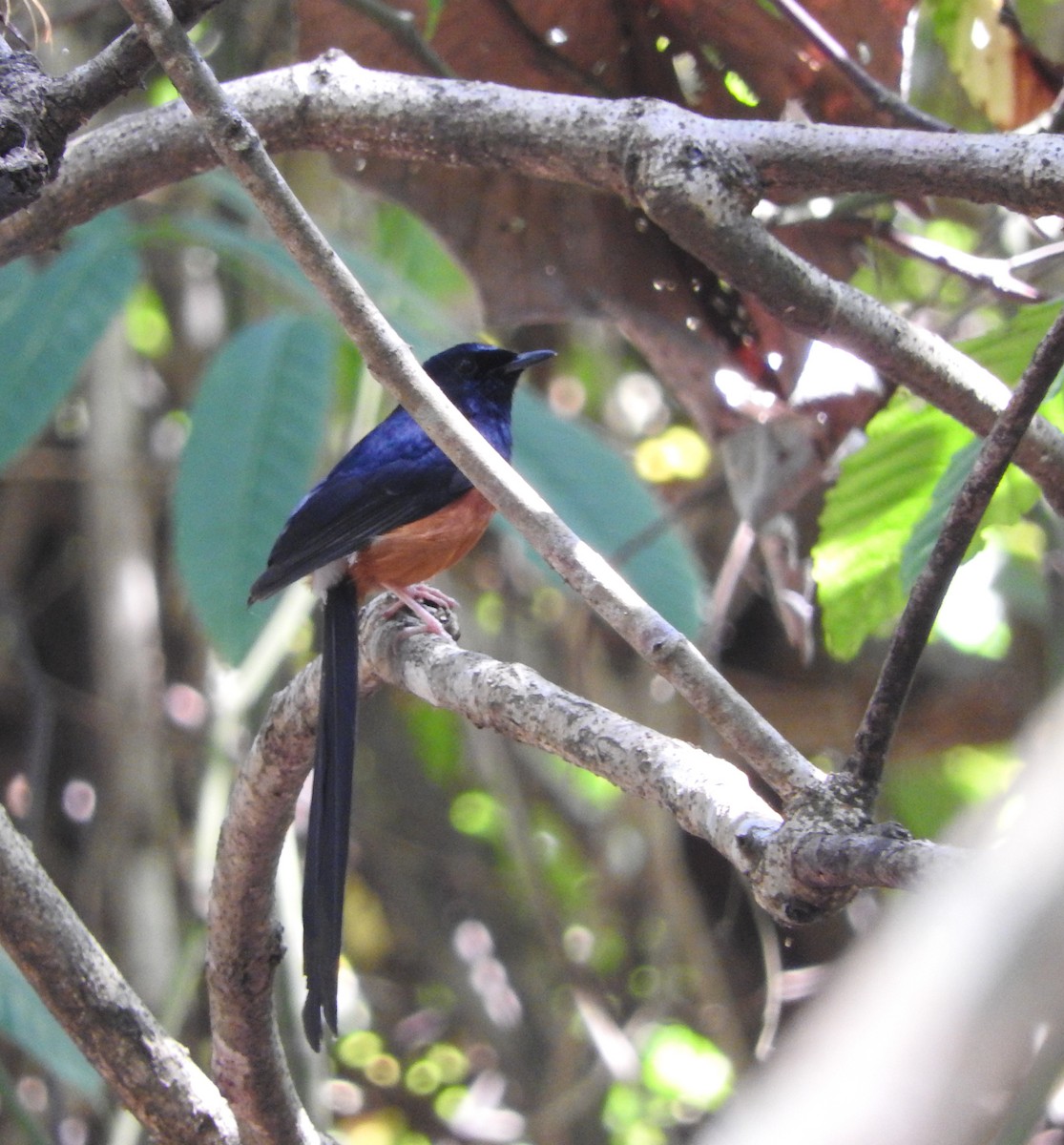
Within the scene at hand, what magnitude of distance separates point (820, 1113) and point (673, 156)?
5.35 ft

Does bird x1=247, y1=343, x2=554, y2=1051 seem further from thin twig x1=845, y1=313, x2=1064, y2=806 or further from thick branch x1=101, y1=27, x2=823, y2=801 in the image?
thin twig x1=845, y1=313, x2=1064, y2=806

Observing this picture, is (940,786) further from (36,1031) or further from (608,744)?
(608,744)

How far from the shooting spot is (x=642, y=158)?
1.88m

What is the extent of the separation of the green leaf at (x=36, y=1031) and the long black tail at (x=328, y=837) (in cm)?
62

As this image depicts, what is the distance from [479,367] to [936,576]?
8.42 feet

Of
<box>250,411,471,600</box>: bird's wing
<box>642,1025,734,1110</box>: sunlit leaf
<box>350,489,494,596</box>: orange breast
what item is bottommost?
<box>642,1025,734,1110</box>: sunlit leaf

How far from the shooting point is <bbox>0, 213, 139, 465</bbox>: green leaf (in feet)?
7.70

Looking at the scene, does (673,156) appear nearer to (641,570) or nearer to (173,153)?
(173,153)

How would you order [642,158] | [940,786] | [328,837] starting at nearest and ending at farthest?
[642,158], [328,837], [940,786]

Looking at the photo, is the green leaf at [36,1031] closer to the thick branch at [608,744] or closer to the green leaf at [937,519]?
the thick branch at [608,744]

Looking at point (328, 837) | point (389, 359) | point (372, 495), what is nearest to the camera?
point (389, 359)

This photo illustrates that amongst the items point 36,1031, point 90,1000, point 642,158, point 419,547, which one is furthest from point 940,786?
point 90,1000

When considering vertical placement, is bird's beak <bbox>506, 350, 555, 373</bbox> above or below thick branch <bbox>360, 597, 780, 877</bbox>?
above

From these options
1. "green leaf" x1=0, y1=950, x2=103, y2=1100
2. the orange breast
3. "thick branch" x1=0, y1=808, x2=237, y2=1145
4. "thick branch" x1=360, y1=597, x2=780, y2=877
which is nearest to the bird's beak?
the orange breast
